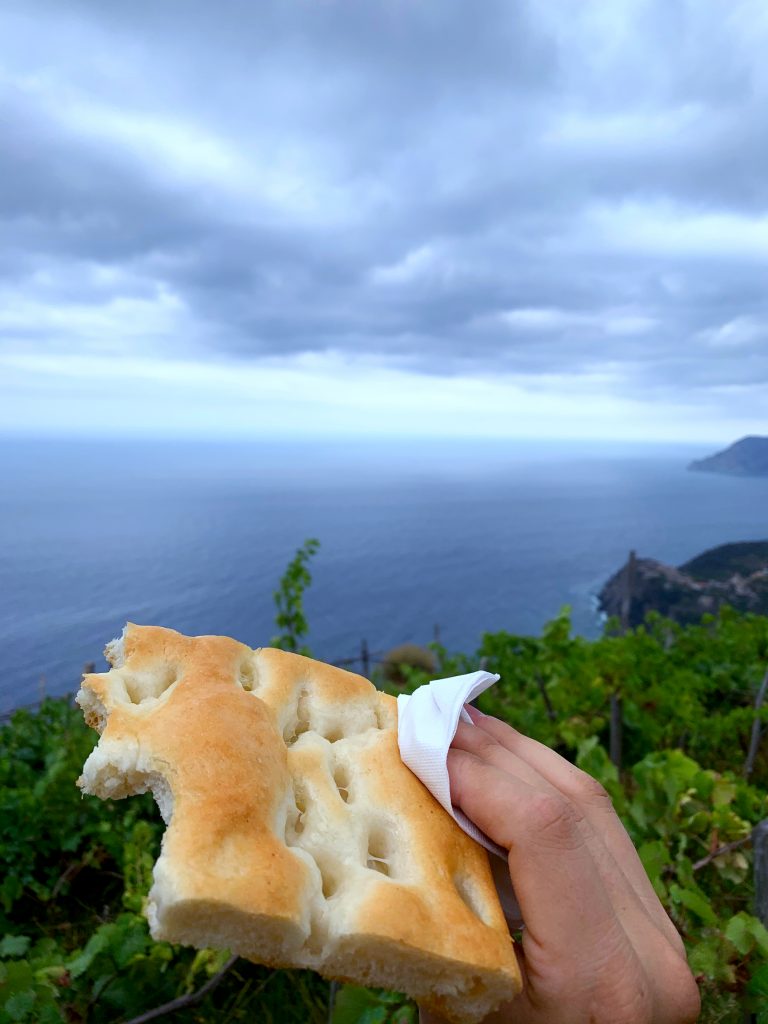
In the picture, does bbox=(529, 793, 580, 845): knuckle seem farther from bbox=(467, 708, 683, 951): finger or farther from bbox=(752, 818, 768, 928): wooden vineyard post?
bbox=(752, 818, 768, 928): wooden vineyard post

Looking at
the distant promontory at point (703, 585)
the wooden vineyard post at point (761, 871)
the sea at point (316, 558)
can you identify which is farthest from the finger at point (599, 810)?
the distant promontory at point (703, 585)

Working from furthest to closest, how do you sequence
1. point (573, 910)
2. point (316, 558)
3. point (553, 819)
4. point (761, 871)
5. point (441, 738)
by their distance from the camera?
point (316, 558)
point (761, 871)
point (441, 738)
point (553, 819)
point (573, 910)

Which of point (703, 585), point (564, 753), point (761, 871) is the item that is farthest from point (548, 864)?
point (703, 585)

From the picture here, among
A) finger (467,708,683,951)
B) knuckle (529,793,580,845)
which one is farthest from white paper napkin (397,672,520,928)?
knuckle (529,793,580,845)

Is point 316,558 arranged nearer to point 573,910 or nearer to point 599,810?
point 599,810

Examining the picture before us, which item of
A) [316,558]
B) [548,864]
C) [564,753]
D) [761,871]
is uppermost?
[548,864]
